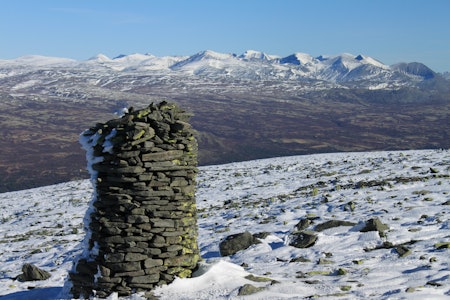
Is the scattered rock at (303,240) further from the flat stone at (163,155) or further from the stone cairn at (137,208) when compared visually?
the flat stone at (163,155)

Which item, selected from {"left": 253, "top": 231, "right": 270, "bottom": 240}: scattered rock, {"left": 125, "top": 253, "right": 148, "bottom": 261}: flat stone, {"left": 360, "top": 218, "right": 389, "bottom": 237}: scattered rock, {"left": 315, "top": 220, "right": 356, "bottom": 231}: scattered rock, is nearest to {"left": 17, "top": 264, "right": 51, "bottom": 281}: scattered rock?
{"left": 125, "top": 253, "right": 148, "bottom": 261}: flat stone

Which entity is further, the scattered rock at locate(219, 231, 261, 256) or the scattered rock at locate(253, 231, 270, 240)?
the scattered rock at locate(253, 231, 270, 240)

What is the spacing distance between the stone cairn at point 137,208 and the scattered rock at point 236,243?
11.4 ft

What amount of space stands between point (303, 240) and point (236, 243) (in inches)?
81.4

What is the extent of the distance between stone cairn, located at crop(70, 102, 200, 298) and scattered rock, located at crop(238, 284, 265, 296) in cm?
171

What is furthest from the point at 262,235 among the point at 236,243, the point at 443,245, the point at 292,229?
the point at 443,245

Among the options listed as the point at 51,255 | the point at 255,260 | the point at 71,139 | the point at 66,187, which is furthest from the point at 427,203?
the point at 71,139

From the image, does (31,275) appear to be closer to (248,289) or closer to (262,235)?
(262,235)

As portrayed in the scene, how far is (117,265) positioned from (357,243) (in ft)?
23.4

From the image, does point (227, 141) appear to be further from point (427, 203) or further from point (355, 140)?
point (427, 203)

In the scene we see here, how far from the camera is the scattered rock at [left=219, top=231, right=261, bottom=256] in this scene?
52.3 feet

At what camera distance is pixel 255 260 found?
14.8m

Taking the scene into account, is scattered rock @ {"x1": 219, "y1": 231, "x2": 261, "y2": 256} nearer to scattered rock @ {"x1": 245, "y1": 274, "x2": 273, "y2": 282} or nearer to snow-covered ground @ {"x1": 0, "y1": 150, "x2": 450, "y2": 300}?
snow-covered ground @ {"x1": 0, "y1": 150, "x2": 450, "y2": 300}

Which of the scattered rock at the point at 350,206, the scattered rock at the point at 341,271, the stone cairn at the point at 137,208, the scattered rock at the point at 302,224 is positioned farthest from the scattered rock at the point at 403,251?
the scattered rock at the point at 350,206
